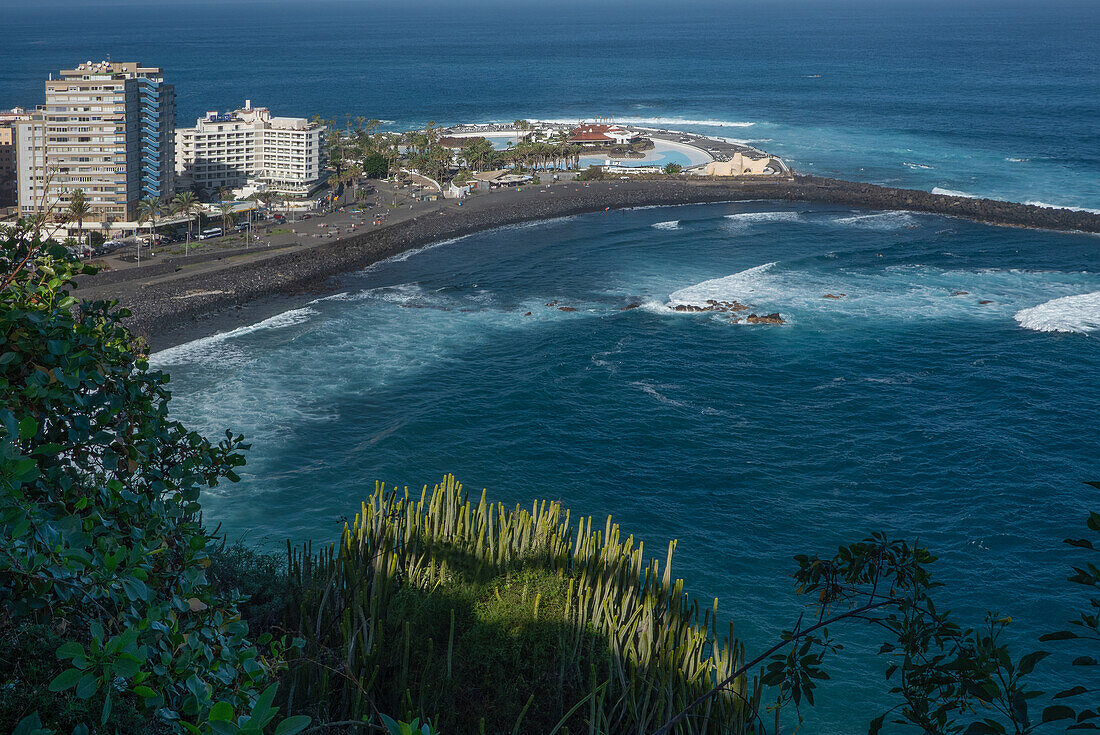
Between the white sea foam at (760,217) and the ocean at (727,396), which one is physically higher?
the white sea foam at (760,217)

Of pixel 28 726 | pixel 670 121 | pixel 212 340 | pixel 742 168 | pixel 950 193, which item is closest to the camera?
pixel 28 726

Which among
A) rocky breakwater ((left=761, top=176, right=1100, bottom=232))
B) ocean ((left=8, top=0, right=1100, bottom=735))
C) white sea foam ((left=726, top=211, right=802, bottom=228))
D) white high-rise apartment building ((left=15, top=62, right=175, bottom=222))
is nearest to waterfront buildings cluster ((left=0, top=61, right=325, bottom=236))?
white high-rise apartment building ((left=15, top=62, right=175, bottom=222))

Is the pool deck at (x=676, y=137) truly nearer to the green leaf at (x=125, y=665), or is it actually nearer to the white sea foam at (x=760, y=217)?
the white sea foam at (x=760, y=217)

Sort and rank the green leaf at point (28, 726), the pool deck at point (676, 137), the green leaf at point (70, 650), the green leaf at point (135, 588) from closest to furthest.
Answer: the green leaf at point (70, 650) < the green leaf at point (28, 726) < the green leaf at point (135, 588) < the pool deck at point (676, 137)

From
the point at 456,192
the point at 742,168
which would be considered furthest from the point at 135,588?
the point at 742,168

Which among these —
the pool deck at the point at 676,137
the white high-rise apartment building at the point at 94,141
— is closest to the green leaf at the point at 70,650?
the white high-rise apartment building at the point at 94,141

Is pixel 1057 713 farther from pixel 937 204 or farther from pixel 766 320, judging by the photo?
pixel 937 204
